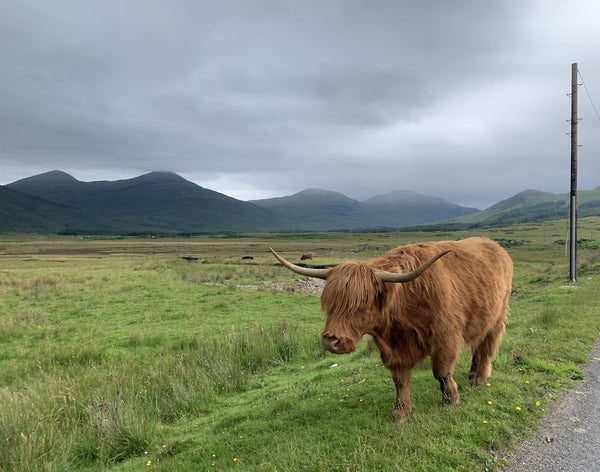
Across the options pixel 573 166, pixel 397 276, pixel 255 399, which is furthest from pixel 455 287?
pixel 573 166

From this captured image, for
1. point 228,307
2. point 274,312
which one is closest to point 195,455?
point 274,312

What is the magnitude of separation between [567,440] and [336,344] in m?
2.91

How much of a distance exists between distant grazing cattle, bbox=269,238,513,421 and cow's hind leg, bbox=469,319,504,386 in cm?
5

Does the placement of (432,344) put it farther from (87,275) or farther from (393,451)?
(87,275)

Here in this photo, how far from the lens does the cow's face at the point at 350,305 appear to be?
164 inches

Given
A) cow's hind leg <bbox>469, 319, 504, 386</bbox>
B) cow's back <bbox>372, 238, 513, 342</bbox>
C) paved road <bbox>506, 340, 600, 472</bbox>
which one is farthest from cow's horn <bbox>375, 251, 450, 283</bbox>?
cow's hind leg <bbox>469, 319, 504, 386</bbox>

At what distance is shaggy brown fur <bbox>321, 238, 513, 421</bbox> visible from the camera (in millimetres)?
4316

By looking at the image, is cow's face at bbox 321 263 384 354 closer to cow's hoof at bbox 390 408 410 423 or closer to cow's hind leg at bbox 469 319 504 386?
cow's hoof at bbox 390 408 410 423

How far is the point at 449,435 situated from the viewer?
4273mm

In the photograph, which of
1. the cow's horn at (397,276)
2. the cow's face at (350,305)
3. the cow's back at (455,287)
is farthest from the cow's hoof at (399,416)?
the cow's horn at (397,276)

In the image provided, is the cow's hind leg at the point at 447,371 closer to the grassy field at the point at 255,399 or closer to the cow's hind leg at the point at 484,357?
the grassy field at the point at 255,399

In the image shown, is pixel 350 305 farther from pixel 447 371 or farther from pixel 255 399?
pixel 255 399

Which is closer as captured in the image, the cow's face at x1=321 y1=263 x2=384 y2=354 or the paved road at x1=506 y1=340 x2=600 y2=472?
the paved road at x1=506 y1=340 x2=600 y2=472

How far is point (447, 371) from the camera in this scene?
4902mm
